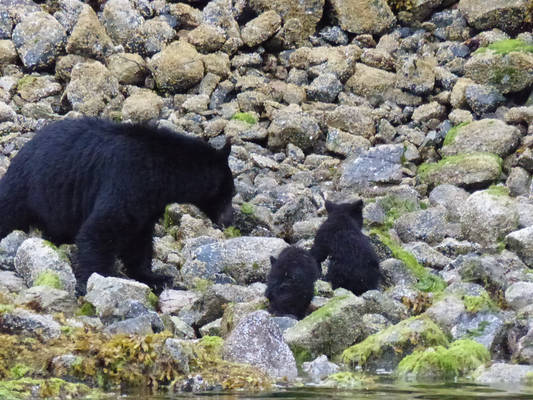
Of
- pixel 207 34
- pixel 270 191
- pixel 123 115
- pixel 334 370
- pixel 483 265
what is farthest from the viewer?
pixel 207 34

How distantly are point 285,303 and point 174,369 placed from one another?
7.83 ft

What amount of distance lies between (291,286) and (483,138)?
7489mm

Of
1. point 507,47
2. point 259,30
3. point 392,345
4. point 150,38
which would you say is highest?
point 259,30

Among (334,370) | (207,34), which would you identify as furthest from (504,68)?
(334,370)

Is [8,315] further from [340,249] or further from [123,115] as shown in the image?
[123,115]

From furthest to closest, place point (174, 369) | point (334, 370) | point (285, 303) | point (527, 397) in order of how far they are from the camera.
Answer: point (285, 303) → point (334, 370) → point (174, 369) → point (527, 397)

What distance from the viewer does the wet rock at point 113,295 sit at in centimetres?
871

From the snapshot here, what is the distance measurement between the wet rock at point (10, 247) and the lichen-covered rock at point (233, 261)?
5.28 feet

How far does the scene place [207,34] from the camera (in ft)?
65.0

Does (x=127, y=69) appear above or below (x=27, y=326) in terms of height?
above

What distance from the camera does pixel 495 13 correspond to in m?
20.6

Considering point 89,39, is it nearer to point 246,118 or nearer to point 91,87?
point 91,87

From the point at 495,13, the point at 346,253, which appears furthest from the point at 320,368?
the point at 495,13

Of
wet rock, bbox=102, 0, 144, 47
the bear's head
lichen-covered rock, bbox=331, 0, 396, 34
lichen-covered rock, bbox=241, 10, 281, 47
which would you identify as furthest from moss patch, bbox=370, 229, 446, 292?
wet rock, bbox=102, 0, 144, 47
